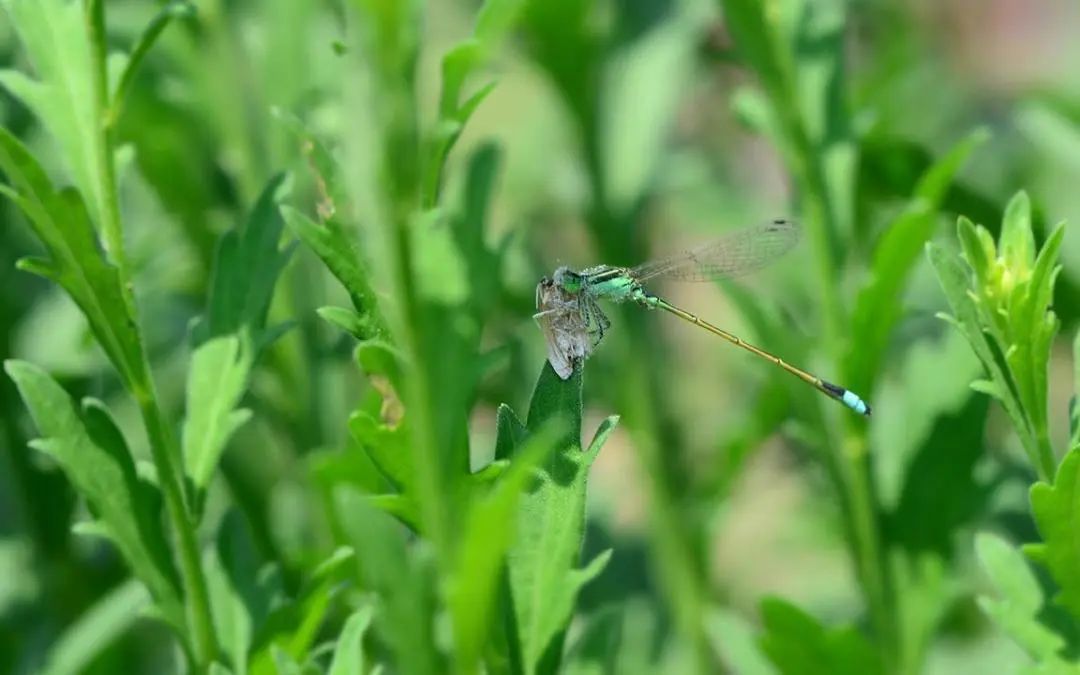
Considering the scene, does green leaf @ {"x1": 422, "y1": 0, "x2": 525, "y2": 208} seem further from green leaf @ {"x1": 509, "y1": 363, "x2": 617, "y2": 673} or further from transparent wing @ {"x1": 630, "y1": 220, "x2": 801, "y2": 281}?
transparent wing @ {"x1": 630, "y1": 220, "x2": 801, "y2": 281}

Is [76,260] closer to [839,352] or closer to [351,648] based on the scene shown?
[351,648]

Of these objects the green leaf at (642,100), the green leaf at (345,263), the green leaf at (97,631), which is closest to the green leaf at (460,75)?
the green leaf at (345,263)

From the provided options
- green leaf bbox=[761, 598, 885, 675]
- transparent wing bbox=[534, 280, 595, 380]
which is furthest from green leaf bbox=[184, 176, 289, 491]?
green leaf bbox=[761, 598, 885, 675]

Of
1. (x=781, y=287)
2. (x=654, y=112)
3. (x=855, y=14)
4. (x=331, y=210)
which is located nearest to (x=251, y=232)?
(x=331, y=210)

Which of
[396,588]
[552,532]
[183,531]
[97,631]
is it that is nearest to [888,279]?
[552,532]

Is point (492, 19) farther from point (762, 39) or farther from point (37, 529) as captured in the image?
point (37, 529)

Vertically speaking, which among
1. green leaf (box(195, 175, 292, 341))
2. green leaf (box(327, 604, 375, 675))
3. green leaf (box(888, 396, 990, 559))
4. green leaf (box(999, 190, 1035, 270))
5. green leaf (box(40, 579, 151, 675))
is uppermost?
green leaf (box(195, 175, 292, 341))

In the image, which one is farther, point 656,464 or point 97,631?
point 656,464
